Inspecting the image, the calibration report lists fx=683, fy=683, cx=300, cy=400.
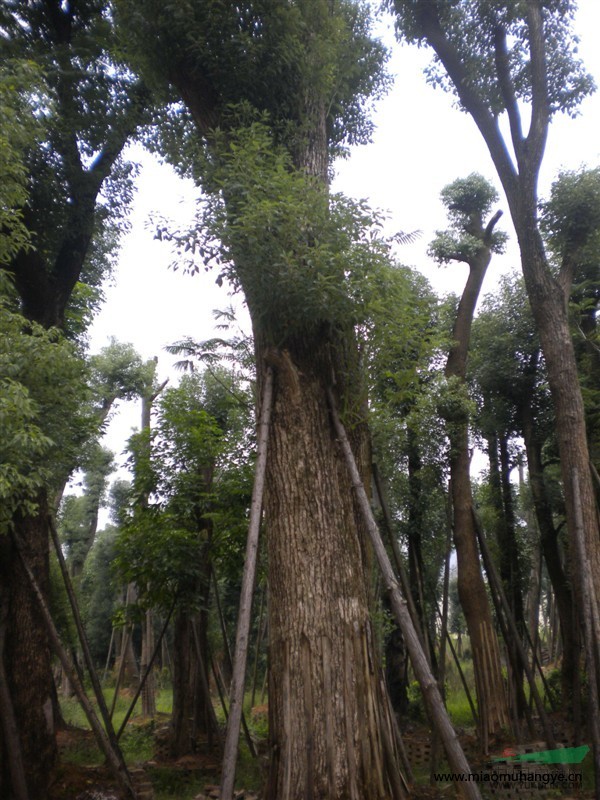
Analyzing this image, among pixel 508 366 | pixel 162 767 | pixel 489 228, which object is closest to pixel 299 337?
pixel 162 767

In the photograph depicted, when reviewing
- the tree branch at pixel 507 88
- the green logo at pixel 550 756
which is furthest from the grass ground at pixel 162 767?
the tree branch at pixel 507 88

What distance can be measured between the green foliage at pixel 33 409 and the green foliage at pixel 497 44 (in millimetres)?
6823

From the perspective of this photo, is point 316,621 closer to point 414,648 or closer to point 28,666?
point 414,648

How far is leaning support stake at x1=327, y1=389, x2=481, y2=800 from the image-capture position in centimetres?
418

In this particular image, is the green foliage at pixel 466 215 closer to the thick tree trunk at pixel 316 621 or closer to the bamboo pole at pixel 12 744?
the thick tree trunk at pixel 316 621

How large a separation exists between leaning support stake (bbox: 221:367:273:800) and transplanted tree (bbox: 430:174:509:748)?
5.91 m

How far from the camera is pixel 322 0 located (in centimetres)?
684

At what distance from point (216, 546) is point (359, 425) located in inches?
167

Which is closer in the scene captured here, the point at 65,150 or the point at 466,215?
the point at 65,150

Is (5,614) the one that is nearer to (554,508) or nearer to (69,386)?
(69,386)

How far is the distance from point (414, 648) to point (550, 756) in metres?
3.61

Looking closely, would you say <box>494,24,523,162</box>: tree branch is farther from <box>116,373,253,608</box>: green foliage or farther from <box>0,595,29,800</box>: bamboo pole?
<box>0,595,29,800</box>: bamboo pole

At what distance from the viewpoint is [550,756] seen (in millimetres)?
6953

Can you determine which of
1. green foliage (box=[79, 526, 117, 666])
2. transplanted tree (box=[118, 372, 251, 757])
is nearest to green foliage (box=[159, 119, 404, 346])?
transplanted tree (box=[118, 372, 251, 757])
